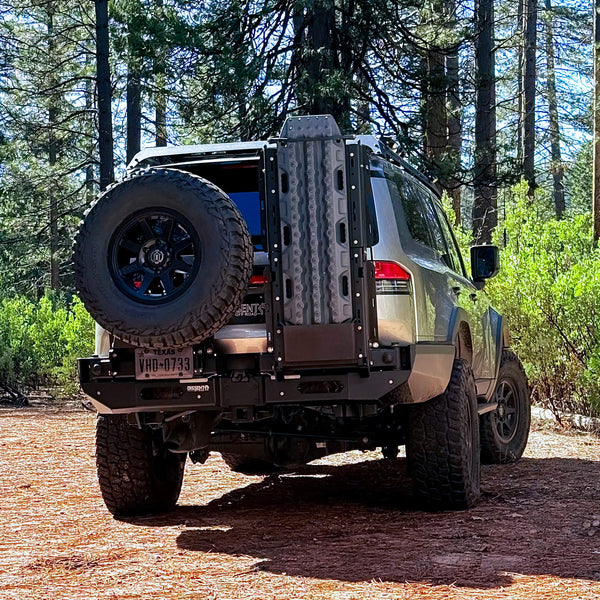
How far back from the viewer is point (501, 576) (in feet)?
14.1

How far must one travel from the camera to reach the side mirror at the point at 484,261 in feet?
25.4

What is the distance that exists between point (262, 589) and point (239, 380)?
53.4 inches

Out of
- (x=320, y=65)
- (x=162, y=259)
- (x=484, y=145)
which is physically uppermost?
(x=320, y=65)

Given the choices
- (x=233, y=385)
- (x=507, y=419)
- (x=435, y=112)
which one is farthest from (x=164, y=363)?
(x=435, y=112)

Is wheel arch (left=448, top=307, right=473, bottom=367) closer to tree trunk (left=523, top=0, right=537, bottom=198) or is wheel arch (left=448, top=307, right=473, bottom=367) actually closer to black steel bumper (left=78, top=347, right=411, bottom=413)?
black steel bumper (left=78, top=347, right=411, bottom=413)

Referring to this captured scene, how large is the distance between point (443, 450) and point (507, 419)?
3.21m

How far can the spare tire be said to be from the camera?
4.91 meters

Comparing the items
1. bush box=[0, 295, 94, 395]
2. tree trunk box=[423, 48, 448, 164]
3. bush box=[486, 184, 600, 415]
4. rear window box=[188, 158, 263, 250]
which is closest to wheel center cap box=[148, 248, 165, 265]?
rear window box=[188, 158, 263, 250]

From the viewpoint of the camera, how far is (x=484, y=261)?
7.81 metres

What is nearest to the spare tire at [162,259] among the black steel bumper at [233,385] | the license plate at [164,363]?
the license plate at [164,363]

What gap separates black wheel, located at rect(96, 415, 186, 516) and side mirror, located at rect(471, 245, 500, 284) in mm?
3005

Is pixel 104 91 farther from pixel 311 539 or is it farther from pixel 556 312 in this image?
pixel 311 539

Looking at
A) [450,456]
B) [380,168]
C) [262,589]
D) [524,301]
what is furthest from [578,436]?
[262,589]

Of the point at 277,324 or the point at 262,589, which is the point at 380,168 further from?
the point at 262,589
